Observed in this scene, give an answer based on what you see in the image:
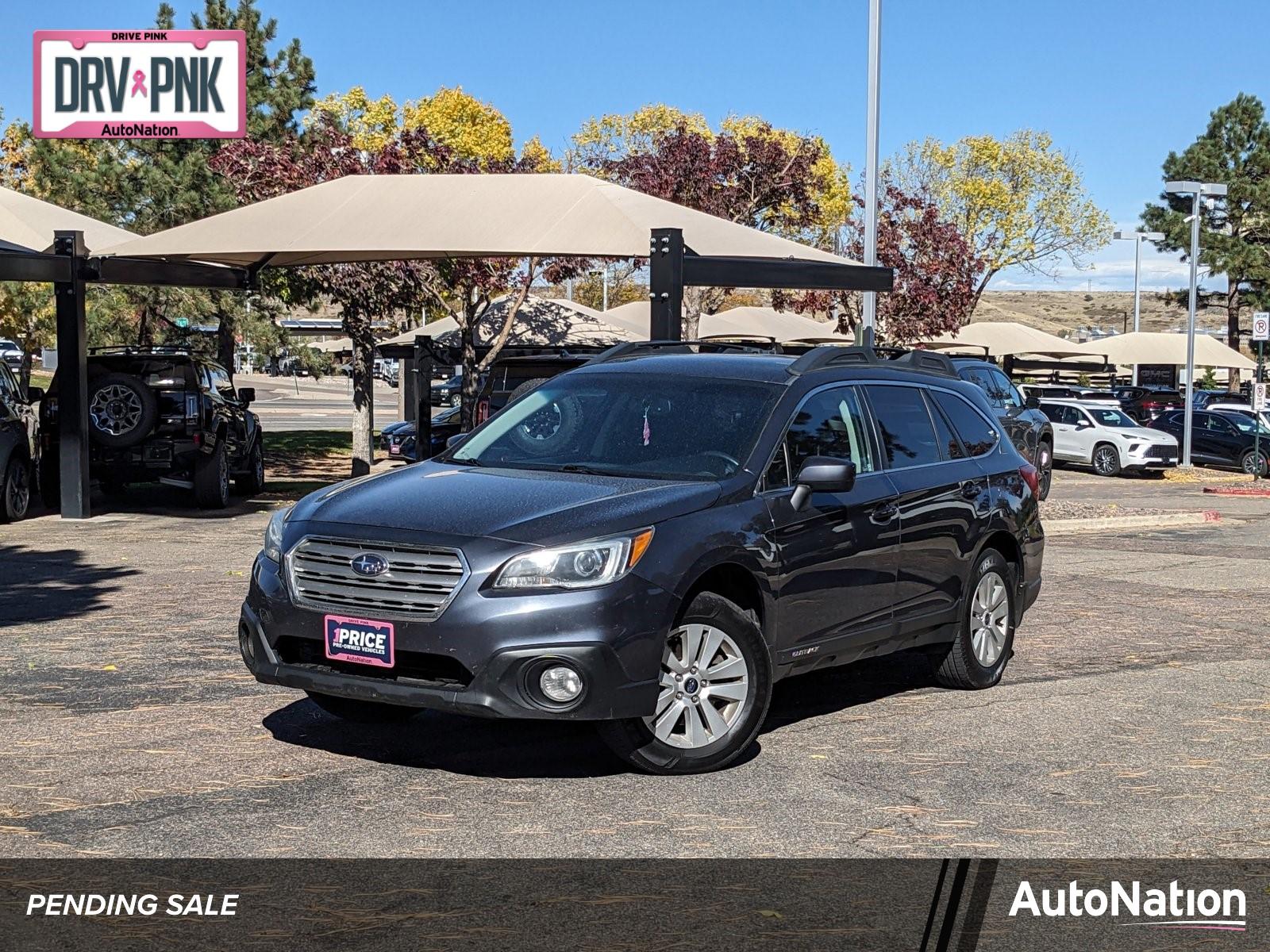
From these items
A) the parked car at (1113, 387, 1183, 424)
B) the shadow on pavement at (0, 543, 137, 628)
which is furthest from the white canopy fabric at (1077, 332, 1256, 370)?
the shadow on pavement at (0, 543, 137, 628)

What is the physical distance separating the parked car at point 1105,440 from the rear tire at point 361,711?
27347mm

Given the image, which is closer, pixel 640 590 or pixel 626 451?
pixel 640 590

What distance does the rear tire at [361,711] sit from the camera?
7.50m

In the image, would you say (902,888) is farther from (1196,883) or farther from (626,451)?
(626,451)

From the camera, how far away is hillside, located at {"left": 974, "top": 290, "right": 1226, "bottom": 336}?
14725 cm

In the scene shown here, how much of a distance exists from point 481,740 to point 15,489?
1159cm

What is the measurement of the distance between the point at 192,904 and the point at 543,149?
5904 centimetres

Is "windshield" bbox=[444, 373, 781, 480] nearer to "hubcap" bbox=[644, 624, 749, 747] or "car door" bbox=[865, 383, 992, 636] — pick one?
"hubcap" bbox=[644, 624, 749, 747]

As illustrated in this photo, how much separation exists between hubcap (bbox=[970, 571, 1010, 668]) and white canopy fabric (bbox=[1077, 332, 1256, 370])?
43.0 m

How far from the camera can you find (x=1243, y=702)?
28.3 feet

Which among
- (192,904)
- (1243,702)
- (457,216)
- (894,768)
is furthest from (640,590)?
(457,216)

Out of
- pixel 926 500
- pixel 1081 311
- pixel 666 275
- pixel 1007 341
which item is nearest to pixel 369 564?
pixel 926 500

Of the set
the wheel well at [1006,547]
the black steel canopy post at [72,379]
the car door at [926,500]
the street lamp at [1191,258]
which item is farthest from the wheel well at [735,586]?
the street lamp at [1191,258]

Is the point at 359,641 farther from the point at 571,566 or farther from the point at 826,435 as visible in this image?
the point at 826,435
